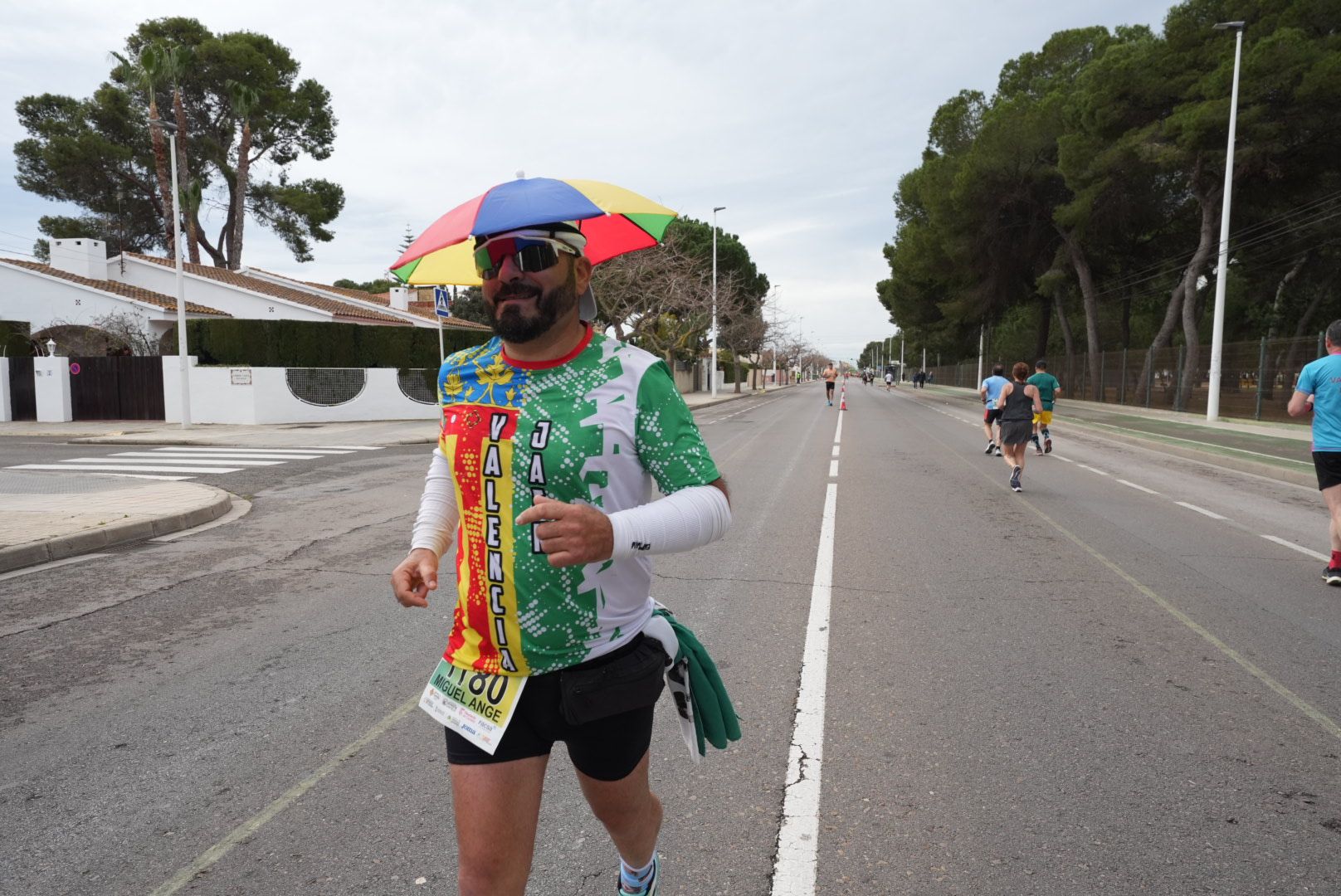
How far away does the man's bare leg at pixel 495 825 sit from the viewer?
1729mm

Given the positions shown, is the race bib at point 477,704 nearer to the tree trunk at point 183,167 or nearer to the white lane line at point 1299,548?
the white lane line at point 1299,548

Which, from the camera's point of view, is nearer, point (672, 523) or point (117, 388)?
point (672, 523)

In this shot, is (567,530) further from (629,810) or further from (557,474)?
(629,810)

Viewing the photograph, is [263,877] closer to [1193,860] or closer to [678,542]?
[678,542]

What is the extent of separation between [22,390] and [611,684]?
29.2 metres

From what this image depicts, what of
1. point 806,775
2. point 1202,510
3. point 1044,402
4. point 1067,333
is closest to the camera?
point 806,775

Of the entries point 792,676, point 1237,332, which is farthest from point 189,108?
point 1237,332

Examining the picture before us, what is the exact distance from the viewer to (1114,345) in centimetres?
6219

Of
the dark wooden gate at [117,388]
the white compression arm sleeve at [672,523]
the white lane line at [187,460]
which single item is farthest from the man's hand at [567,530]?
the dark wooden gate at [117,388]

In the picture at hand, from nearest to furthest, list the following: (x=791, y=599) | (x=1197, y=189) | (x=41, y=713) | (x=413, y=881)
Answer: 1. (x=413, y=881)
2. (x=41, y=713)
3. (x=791, y=599)
4. (x=1197, y=189)

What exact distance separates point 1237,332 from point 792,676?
5711 cm

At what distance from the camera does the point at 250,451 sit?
16625 millimetres

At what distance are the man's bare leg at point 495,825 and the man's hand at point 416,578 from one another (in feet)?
1.26

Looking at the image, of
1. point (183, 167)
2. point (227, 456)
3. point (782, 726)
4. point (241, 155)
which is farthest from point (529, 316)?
point (241, 155)
